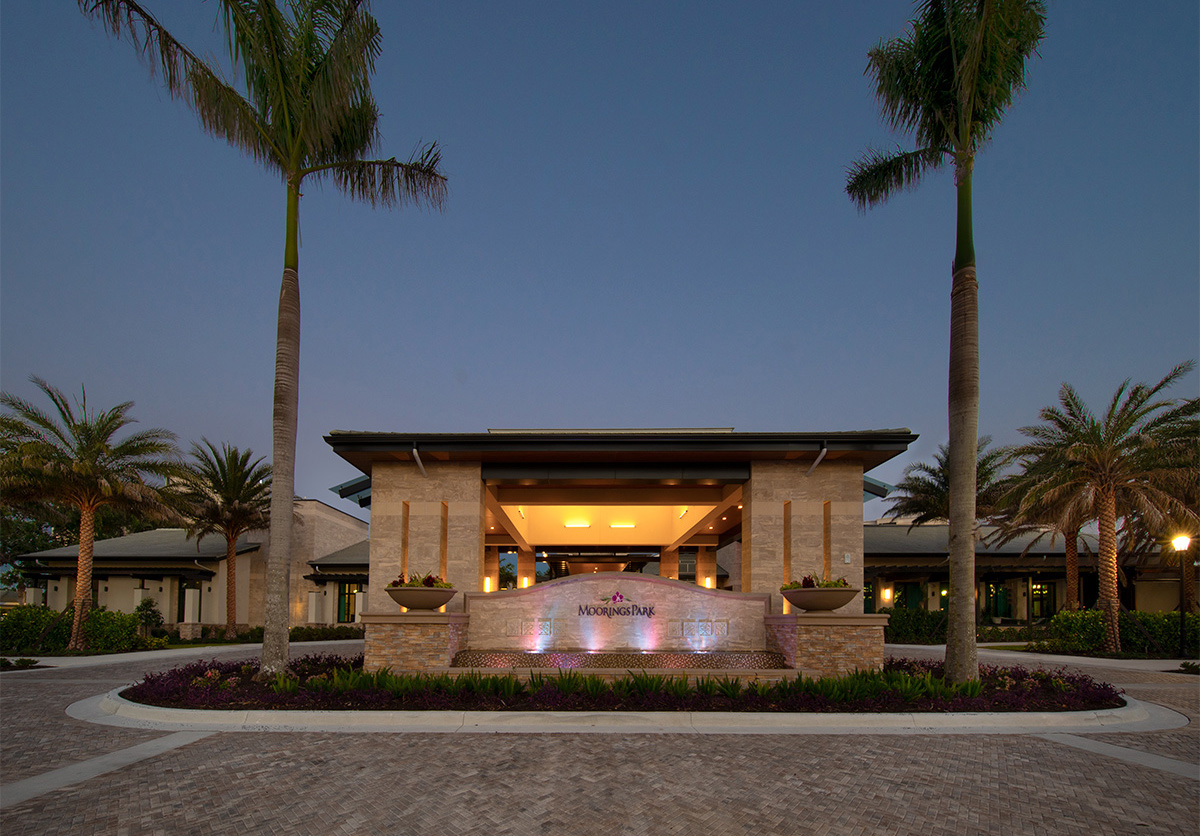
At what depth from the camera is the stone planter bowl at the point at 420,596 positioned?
1449 centimetres

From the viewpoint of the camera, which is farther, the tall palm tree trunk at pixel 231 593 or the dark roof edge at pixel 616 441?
the tall palm tree trunk at pixel 231 593

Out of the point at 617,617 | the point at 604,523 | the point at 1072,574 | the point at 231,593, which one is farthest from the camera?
the point at 231,593

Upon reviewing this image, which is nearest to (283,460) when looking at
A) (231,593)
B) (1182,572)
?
(231,593)

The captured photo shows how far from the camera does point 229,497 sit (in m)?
32.9

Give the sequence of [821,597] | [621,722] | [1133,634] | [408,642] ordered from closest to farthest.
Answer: [621,722] < [821,597] < [408,642] < [1133,634]

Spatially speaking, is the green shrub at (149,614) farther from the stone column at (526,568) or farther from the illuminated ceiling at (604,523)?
the illuminated ceiling at (604,523)

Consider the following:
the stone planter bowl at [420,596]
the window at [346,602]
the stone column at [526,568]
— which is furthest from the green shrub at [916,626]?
the window at [346,602]

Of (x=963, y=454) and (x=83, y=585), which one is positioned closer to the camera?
(x=963, y=454)

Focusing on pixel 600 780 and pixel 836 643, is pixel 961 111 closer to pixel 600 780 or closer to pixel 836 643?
pixel 836 643

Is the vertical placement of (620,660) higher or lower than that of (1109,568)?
lower

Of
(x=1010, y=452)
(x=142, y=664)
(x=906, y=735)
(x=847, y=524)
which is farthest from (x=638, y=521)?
(x=906, y=735)

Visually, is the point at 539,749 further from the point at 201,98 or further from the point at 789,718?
the point at 201,98

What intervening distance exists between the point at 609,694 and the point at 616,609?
4255mm

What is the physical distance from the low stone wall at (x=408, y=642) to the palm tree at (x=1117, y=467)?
2013 cm
